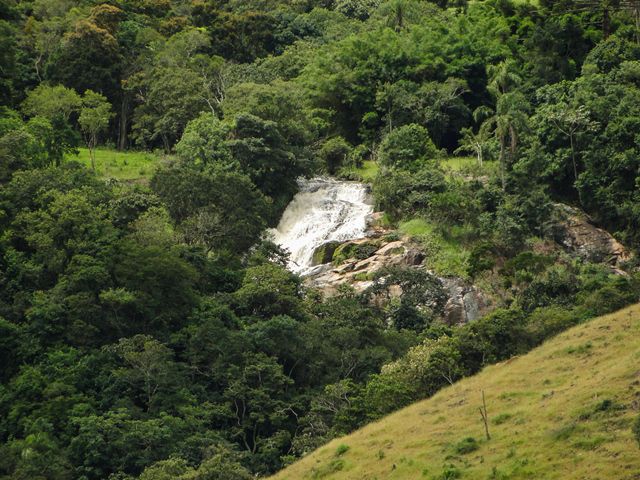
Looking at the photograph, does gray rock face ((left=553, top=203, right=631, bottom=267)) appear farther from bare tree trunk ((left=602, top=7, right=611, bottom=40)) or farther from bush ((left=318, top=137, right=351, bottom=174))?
bare tree trunk ((left=602, top=7, right=611, bottom=40))

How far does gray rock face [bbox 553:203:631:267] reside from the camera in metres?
66.5

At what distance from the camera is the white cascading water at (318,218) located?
7144cm

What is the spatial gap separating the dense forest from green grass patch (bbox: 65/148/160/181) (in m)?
1.44

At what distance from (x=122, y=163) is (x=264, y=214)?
42.9ft

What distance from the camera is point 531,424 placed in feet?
134

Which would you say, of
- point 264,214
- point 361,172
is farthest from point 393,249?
point 361,172

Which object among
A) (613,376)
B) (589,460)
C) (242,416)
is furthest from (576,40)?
(589,460)

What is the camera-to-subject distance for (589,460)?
36.6 metres

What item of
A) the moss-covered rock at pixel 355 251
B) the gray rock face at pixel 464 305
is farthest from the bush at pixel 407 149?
the gray rock face at pixel 464 305

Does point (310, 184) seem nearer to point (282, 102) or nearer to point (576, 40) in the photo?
point (282, 102)

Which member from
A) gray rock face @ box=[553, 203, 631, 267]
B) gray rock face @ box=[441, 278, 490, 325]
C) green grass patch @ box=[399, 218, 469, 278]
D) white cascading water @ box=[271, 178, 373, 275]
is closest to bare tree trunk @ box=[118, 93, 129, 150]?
white cascading water @ box=[271, 178, 373, 275]

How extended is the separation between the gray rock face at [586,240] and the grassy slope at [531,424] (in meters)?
16.9

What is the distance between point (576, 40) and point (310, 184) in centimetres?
1914

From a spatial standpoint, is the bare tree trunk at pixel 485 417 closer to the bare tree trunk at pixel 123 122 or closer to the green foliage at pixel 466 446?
the green foliage at pixel 466 446
